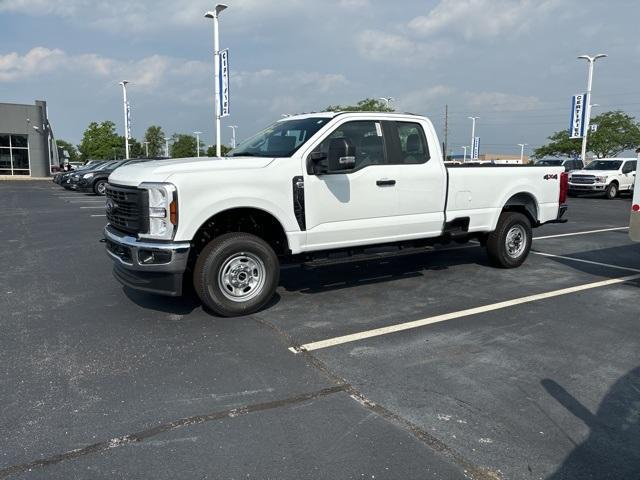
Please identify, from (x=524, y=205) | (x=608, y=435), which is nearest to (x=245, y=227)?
(x=608, y=435)

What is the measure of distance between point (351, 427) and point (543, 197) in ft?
20.1

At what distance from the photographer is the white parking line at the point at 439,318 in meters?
4.89

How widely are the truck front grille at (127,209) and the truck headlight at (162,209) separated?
0.23ft

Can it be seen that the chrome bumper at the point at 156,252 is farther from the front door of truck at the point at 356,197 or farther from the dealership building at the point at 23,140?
the dealership building at the point at 23,140

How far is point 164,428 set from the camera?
3410mm

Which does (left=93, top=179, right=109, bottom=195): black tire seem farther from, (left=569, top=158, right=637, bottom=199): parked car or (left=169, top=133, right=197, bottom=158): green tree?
(left=169, top=133, right=197, bottom=158): green tree

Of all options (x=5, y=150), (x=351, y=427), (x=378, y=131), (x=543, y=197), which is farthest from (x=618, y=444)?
(x=5, y=150)

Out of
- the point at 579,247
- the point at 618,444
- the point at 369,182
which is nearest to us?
the point at 618,444

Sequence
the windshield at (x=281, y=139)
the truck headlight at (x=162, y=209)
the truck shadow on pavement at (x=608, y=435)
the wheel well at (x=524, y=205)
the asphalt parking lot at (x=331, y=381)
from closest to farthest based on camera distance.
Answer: the truck shadow on pavement at (x=608, y=435), the asphalt parking lot at (x=331, y=381), the truck headlight at (x=162, y=209), the windshield at (x=281, y=139), the wheel well at (x=524, y=205)

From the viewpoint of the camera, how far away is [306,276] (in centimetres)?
756

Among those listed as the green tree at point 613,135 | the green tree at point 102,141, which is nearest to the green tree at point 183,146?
the green tree at point 102,141

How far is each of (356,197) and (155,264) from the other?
7.83 feet

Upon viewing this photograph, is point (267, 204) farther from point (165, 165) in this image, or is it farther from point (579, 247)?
point (579, 247)

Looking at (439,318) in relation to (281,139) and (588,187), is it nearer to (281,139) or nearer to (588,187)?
(281,139)
